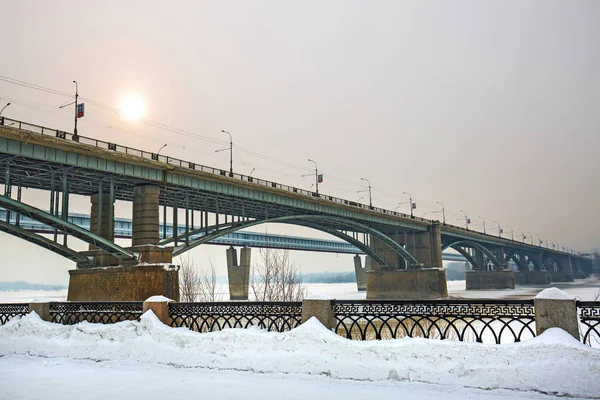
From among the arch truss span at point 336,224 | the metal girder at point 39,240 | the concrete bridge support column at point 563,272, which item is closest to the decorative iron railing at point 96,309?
the metal girder at point 39,240

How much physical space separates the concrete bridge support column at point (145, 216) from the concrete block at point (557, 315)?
90.3ft

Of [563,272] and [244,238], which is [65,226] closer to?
[244,238]

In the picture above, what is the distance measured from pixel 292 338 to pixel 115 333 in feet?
17.4

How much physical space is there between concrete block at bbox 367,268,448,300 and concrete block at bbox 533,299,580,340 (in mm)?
56613

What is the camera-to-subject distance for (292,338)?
11.1 m

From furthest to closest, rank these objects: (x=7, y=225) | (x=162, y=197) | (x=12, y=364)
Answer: (x=162, y=197) < (x=7, y=225) < (x=12, y=364)

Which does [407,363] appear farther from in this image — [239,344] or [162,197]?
[162,197]

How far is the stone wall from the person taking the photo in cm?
3106

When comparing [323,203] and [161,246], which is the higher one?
[323,203]

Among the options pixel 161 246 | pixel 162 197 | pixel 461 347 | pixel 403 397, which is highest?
pixel 162 197

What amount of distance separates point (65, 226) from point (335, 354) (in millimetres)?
22873

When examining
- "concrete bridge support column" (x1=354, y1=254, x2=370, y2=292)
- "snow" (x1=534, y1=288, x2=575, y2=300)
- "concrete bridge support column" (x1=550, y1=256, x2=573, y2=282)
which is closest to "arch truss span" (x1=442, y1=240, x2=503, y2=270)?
"concrete bridge support column" (x1=354, y1=254, x2=370, y2=292)

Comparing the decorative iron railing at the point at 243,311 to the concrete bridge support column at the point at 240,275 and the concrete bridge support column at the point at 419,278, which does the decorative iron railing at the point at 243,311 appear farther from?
the concrete bridge support column at the point at 419,278

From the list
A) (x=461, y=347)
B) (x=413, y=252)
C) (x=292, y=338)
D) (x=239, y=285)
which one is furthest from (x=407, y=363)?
(x=413, y=252)
